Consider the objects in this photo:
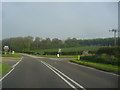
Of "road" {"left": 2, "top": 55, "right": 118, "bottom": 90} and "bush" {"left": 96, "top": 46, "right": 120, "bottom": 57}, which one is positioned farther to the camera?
"bush" {"left": 96, "top": 46, "right": 120, "bottom": 57}

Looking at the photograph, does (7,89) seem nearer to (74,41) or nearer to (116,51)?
(116,51)

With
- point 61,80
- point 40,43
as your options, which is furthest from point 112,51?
point 40,43

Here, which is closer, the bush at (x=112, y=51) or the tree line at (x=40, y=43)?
the bush at (x=112, y=51)

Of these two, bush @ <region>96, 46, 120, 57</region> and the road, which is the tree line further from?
the road

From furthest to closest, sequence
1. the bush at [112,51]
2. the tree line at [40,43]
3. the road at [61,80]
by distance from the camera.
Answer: the tree line at [40,43], the bush at [112,51], the road at [61,80]

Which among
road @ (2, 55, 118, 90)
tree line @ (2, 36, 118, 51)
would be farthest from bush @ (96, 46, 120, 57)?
tree line @ (2, 36, 118, 51)

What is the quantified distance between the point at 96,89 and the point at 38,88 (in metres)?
2.64

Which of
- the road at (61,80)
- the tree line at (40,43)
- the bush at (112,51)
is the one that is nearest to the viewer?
the road at (61,80)

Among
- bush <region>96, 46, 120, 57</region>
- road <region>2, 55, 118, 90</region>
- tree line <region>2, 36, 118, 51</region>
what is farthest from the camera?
tree line <region>2, 36, 118, 51</region>

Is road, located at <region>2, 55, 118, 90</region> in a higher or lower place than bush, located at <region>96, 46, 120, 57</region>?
lower

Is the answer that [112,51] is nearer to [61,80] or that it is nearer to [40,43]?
[61,80]

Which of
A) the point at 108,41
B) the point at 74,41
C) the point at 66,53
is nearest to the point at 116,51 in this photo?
the point at 66,53

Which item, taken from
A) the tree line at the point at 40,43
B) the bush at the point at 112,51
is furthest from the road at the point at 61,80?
the tree line at the point at 40,43

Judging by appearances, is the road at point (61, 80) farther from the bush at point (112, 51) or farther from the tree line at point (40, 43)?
the tree line at point (40, 43)
